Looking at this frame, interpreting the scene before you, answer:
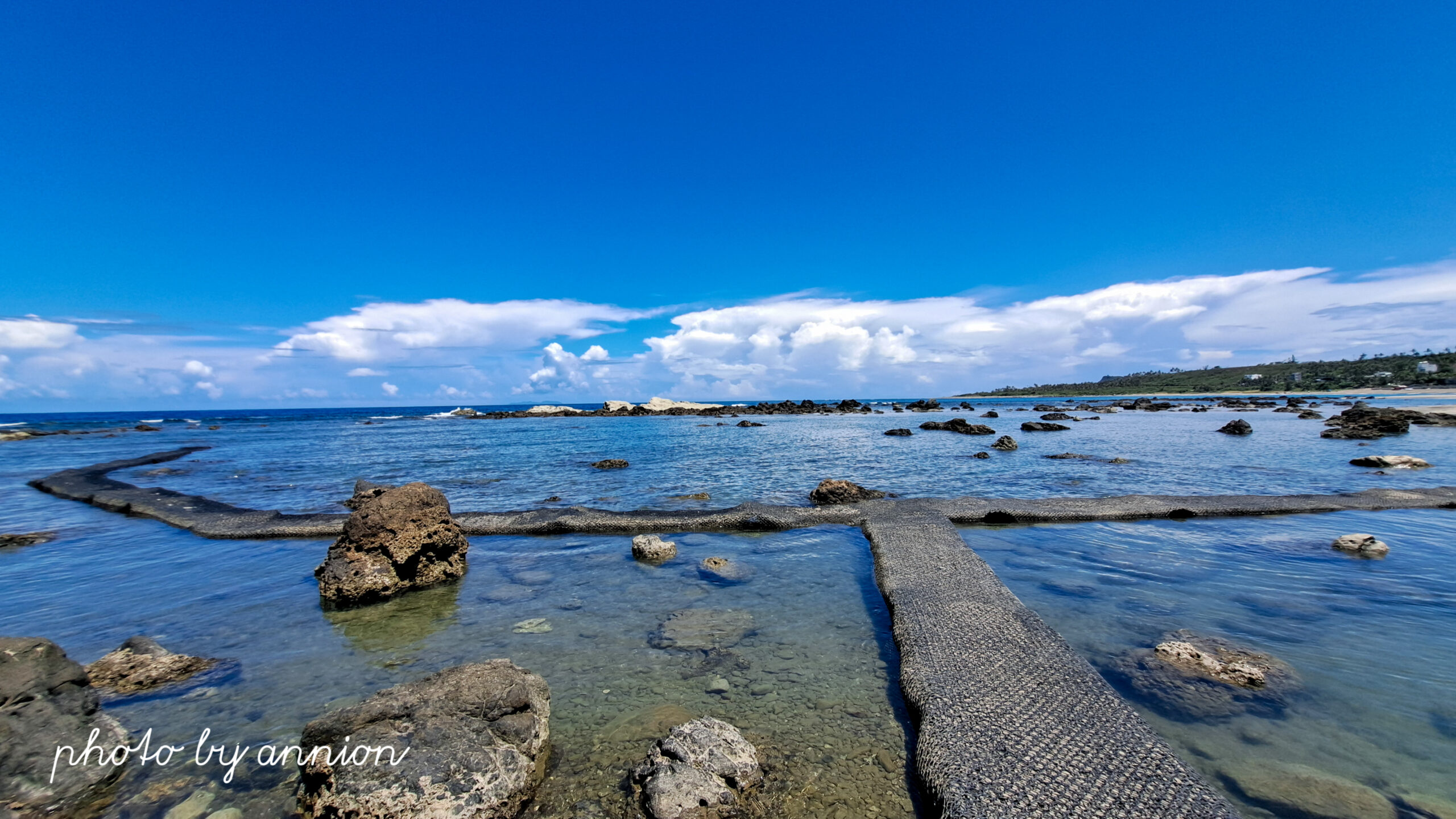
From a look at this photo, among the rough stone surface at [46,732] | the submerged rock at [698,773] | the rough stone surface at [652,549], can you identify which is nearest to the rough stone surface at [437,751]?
the submerged rock at [698,773]

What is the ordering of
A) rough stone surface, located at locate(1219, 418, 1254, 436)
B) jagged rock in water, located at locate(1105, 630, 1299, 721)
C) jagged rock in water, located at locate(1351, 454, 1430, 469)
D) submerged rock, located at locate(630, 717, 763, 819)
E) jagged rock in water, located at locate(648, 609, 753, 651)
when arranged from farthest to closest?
rough stone surface, located at locate(1219, 418, 1254, 436) < jagged rock in water, located at locate(1351, 454, 1430, 469) < jagged rock in water, located at locate(648, 609, 753, 651) < jagged rock in water, located at locate(1105, 630, 1299, 721) < submerged rock, located at locate(630, 717, 763, 819)

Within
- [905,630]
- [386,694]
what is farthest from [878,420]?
[386,694]

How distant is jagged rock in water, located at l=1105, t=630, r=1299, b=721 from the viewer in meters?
4.39

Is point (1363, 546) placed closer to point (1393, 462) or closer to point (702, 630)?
point (702, 630)

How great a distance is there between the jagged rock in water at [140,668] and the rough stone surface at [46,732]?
3.48 ft

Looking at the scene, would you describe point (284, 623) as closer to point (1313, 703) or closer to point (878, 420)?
point (1313, 703)

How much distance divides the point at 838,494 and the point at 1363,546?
27.9ft

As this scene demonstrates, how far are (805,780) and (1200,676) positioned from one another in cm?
385

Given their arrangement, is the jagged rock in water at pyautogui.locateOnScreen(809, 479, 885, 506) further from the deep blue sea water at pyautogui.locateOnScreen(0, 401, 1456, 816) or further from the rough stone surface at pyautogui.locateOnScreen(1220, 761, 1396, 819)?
the rough stone surface at pyautogui.locateOnScreen(1220, 761, 1396, 819)

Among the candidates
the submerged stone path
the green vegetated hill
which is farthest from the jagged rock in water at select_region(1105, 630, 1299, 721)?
the green vegetated hill

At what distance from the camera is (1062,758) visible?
3520mm

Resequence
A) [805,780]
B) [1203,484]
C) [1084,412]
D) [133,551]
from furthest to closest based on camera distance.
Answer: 1. [1084,412]
2. [1203,484]
3. [133,551]
4. [805,780]

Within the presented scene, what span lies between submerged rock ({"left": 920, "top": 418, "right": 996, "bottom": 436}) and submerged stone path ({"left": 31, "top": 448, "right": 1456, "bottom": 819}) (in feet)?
66.6

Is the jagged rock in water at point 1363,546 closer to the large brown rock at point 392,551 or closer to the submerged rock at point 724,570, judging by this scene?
the submerged rock at point 724,570
